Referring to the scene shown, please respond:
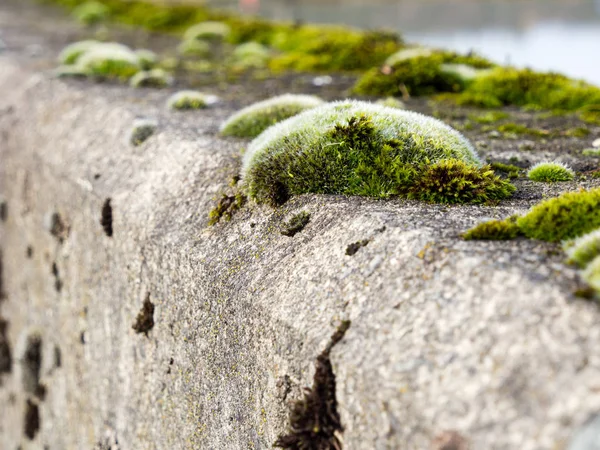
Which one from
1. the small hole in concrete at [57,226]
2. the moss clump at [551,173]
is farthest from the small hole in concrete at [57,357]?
the moss clump at [551,173]

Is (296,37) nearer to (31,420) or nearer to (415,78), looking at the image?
(415,78)

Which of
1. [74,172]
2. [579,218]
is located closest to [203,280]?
[579,218]

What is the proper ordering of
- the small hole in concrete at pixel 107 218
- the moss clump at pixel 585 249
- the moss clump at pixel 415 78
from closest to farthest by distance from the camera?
the moss clump at pixel 585 249, the small hole in concrete at pixel 107 218, the moss clump at pixel 415 78

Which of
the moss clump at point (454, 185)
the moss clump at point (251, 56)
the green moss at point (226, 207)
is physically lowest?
the moss clump at point (251, 56)

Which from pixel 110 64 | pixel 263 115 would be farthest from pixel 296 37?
pixel 263 115

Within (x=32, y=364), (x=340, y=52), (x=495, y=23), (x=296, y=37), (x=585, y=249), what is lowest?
(x=32, y=364)

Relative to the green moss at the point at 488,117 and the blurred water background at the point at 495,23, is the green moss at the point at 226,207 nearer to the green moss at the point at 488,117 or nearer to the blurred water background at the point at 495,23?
the green moss at the point at 488,117

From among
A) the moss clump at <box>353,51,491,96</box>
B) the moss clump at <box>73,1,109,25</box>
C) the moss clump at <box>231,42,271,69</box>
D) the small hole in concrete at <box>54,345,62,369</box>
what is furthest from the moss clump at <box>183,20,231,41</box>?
the small hole in concrete at <box>54,345,62,369</box>
